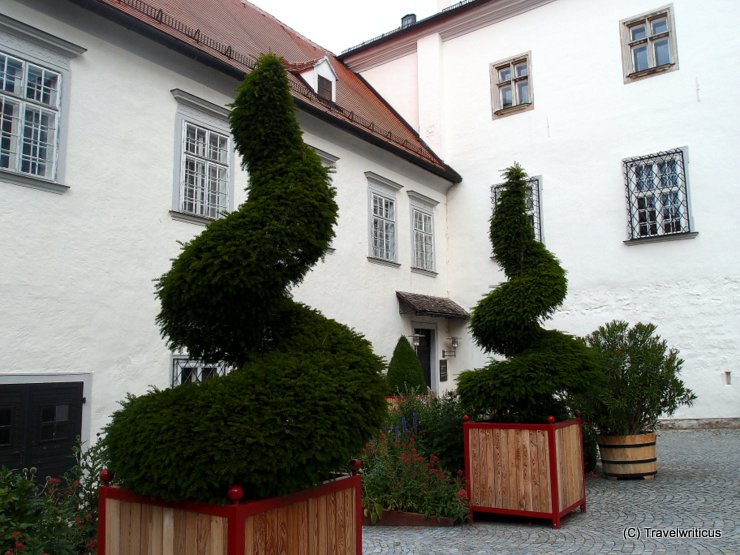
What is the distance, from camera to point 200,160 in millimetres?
10578

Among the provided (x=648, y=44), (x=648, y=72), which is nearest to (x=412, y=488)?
(x=648, y=72)

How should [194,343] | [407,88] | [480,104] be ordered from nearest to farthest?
[194,343] < [480,104] < [407,88]

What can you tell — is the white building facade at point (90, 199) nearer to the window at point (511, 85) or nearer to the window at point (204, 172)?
the window at point (204, 172)

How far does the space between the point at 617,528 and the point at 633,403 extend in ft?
9.10

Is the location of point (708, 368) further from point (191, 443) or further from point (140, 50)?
point (191, 443)

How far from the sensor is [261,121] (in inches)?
158

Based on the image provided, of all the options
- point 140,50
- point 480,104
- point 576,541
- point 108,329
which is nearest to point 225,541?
point 576,541

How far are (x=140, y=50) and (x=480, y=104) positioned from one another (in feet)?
33.1

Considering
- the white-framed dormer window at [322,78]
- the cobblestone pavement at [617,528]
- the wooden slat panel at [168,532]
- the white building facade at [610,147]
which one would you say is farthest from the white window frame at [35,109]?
the white building facade at [610,147]

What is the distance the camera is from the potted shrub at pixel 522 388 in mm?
6379

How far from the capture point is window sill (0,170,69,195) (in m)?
7.69

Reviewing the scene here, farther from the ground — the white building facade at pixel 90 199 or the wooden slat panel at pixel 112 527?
the white building facade at pixel 90 199

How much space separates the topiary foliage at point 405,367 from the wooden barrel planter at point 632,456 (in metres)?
5.49

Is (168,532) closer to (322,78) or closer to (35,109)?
(35,109)
